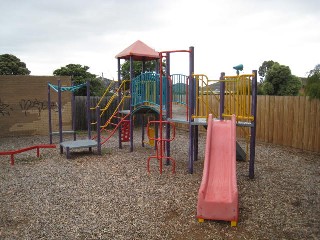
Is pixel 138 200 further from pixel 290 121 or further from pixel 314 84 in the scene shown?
pixel 290 121

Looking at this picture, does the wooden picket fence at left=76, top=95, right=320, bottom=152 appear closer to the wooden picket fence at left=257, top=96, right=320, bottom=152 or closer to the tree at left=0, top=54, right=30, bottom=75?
the wooden picket fence at left=257, top=96, right=320, bottom=152

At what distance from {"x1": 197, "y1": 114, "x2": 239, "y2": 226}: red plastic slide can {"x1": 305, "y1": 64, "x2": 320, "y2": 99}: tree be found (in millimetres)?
3232

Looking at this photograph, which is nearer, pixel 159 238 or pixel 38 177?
pixel 159 238

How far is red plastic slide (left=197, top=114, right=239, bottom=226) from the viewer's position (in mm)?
4723

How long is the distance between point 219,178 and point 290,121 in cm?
604

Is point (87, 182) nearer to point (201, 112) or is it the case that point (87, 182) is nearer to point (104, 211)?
point (104, 211)

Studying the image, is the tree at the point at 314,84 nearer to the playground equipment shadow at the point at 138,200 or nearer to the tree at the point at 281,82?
the playground equipment shadow at the point at 138,200

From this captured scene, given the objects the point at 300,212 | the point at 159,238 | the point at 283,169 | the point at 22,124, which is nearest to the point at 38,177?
the point at 159,238

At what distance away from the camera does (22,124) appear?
14.2 meters

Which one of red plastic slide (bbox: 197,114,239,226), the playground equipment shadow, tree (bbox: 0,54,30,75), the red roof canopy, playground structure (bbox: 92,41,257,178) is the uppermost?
tree (bbox: 0,54,30,75)

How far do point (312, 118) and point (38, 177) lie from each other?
7.94m

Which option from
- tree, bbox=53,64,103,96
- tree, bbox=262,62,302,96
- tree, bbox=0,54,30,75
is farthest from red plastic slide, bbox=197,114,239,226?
tree, bbox=0,54,30,75

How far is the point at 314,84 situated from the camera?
8555 millimetres

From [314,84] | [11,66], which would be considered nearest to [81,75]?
[11,66]
